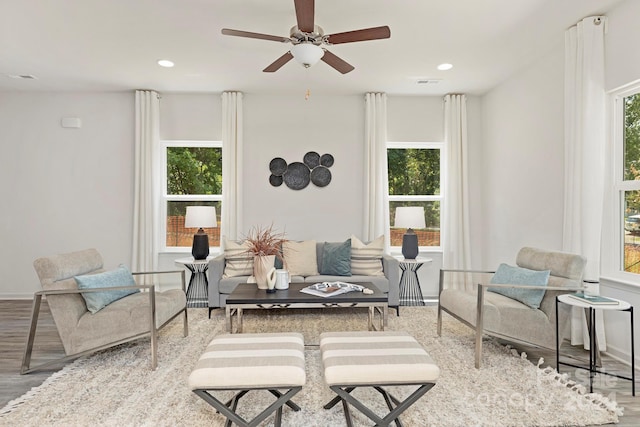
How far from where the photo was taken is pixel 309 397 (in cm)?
240

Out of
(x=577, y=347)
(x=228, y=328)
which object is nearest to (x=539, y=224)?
(x=577, y=347)

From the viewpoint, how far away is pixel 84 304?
2875mm

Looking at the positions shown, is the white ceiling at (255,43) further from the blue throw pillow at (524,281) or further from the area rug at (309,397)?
the area rug at (309,397)

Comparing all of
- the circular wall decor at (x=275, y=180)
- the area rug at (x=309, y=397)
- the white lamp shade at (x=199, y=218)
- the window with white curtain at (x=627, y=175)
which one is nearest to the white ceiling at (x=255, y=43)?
the window with white curtain at (x=627, y=175)

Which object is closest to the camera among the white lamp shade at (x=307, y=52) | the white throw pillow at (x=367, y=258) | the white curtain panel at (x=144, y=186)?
the white lamp shade at (x=307, y=52)

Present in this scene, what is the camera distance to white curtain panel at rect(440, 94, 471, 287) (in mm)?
5172

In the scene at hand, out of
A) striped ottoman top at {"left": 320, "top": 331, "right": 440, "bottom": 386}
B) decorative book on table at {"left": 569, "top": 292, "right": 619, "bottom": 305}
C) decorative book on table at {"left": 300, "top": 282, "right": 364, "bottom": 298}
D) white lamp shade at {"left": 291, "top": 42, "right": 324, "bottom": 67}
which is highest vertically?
white lamp shade at {"left": 291, "top": 42, "right": 324, "bottom": 67}

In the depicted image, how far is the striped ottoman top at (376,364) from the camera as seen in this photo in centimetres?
185

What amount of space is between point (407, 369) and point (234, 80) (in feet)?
13.2

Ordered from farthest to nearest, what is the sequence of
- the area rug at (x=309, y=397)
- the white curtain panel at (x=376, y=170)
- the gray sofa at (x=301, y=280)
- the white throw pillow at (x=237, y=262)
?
the white curtain panel at (x=376, y=170)
the white throw pillow at (x=237, y=262)
the gray sofa at (x=301, y=280)
the area rug at (x=309, y=397)

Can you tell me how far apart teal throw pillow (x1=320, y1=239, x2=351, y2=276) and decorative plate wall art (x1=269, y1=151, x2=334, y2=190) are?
111cm

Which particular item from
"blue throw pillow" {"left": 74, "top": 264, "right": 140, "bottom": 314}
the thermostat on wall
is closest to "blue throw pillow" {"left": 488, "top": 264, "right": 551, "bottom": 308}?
"blue throw pillow" {"left": 74, "top": 264, "right": 140, "bottom": 314}

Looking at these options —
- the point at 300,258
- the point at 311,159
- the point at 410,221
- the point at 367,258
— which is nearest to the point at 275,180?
the point at 311,159

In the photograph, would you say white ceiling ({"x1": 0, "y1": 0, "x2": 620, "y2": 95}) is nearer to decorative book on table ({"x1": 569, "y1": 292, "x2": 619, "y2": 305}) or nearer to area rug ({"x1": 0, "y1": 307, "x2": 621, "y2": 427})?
decorative book on table ({"x1": 569, "y1": 292, "x2": 619, "y2": 305})
